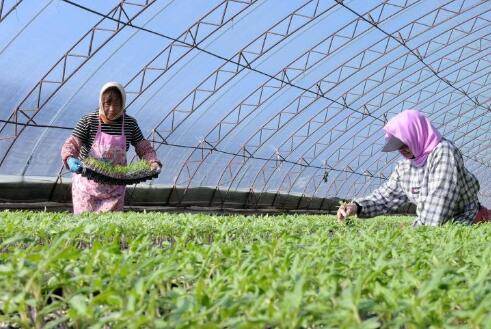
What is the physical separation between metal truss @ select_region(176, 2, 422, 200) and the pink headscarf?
574 inches

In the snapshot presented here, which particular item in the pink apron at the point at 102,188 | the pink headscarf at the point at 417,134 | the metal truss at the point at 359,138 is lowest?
the pink apron at the point at 102,188

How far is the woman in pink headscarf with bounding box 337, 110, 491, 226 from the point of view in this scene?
5.26 metres

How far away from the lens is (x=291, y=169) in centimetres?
2752

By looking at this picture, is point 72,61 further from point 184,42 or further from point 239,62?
point 239,62

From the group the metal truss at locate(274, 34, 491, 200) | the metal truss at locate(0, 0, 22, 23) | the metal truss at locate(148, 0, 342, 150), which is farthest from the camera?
the metal truss at locate(274, 34, 491, 200)

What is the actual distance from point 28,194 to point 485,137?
27279 mm

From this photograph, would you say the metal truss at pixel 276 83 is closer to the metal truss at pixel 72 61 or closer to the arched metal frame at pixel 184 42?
the arched metal frame at pixel 184 42

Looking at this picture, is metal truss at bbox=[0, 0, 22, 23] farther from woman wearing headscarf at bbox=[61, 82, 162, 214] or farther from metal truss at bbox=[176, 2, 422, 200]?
metal truss at bbox=[176, 2, 422, 200]

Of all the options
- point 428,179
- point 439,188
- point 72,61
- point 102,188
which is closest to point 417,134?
point 428,179

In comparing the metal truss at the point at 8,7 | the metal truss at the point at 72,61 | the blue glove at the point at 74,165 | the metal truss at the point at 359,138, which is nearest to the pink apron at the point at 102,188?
the blue glove at the point at 74,165

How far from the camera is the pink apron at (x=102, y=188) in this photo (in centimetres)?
628

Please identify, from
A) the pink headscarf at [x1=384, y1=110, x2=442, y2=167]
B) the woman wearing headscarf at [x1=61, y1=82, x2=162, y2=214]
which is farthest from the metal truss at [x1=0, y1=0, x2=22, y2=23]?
the pink headscarf at [x1=384, y1=110, x2=442, y2=167]

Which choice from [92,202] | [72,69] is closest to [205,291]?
[92,202]

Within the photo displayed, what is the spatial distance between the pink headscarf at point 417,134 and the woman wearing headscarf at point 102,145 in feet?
7.52
